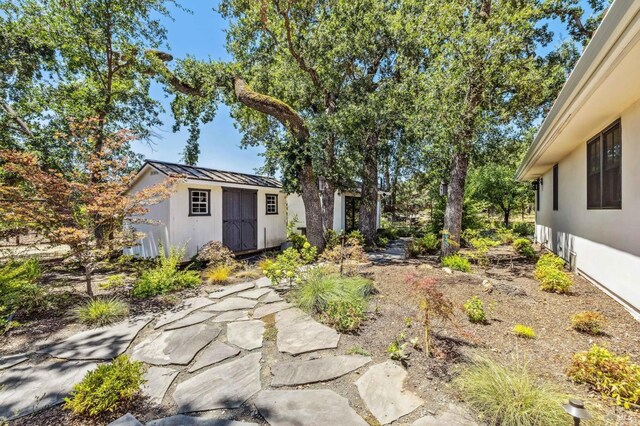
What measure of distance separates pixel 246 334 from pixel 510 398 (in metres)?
2.94

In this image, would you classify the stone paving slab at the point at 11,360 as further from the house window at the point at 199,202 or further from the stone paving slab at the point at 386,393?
the house window at the point at 199,202

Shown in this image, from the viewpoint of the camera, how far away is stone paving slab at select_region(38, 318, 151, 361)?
327 cm

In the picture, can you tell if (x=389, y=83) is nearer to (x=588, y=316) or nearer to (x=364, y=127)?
(x=364, y=127)

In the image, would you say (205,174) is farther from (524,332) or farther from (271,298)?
(524,332)

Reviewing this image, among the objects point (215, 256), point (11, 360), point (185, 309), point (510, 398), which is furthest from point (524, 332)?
point (215, 256)

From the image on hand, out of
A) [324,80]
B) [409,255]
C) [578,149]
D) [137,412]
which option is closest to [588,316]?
[137,412]

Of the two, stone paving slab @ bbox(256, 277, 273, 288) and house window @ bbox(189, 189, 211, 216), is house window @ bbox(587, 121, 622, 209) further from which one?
house window @ bbox(189, 189, 211, 216)

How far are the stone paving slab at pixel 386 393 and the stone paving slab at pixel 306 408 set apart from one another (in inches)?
7.0

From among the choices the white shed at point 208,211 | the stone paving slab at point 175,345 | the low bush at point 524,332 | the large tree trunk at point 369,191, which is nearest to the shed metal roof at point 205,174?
the white shed at point 208,211

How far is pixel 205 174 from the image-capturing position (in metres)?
9.21

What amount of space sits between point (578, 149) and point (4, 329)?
11483 mm

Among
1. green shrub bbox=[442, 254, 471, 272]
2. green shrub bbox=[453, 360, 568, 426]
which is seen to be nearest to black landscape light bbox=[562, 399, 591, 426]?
green shrub bbox=[453, 360, 568, 426]

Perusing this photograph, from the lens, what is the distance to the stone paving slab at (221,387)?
2.41 metres

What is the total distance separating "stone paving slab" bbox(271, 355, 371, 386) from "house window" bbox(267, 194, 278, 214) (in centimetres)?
870
